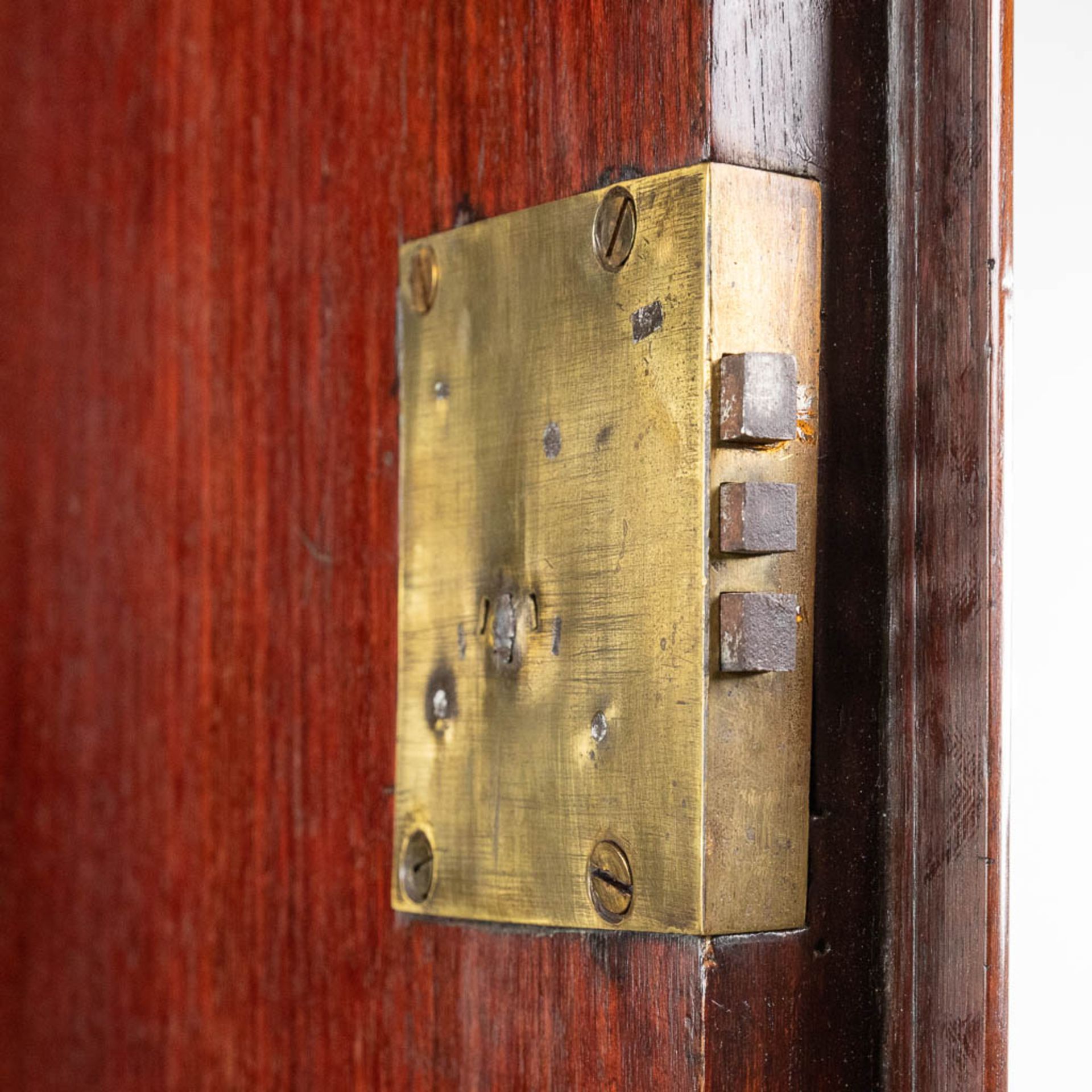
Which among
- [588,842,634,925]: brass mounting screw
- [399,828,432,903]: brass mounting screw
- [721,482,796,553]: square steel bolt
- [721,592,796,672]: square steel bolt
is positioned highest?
[721,482,796,553]: square steel bolt

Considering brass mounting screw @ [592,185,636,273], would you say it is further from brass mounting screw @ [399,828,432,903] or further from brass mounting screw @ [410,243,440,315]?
brass mounting screw @ [399,828,432,903]

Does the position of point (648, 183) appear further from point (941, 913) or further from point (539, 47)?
point (941, 913)

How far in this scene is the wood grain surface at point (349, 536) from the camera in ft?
1.35

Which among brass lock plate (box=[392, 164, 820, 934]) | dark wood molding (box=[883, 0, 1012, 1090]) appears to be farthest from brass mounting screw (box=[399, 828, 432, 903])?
dark wood molding (box=[883, 0, 1012, 1090])

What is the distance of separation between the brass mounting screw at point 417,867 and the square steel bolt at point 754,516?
0.17 m

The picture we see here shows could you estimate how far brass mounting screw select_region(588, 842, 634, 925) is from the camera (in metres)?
0.42

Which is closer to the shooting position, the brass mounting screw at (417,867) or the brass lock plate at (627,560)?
the brass lock plate at (627,560)

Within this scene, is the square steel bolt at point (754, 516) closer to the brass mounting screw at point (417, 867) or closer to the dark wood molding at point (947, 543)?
the dark wood molding at point (947, 543)

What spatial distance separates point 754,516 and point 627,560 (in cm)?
4

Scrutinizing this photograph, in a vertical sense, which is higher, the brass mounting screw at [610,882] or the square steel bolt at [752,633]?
the square steel bolt at [752,633]

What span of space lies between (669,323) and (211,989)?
35 centimetres

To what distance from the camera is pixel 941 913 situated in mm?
411

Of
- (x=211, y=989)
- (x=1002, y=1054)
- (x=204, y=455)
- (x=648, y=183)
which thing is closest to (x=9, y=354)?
(x=204, y=455)

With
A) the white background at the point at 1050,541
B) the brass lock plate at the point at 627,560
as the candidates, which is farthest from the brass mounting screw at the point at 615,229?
the white background at the point at 1050,541
